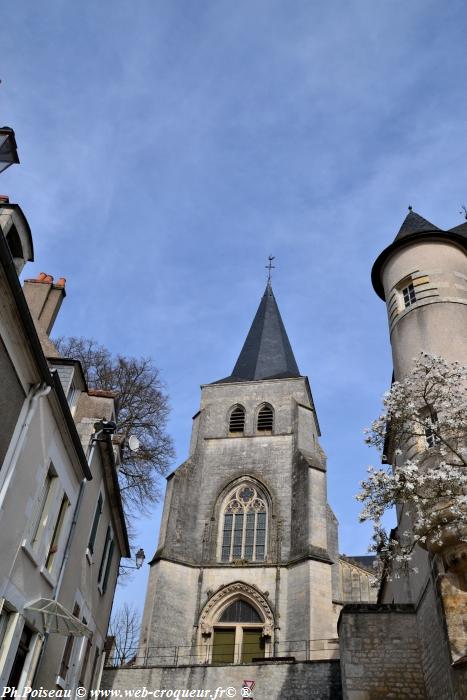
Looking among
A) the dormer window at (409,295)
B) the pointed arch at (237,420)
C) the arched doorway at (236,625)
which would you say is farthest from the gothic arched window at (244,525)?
the dormer window at (409,295)

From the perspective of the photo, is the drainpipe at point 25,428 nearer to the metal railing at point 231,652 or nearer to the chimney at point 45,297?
the chimney at point 45,297

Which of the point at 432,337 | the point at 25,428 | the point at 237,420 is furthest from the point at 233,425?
the point at 25,428

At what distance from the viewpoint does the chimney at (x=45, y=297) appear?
456 inches

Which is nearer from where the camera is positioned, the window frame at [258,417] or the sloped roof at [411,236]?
the sloped roof at [411,236]

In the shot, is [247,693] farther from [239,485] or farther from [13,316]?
[239,485]

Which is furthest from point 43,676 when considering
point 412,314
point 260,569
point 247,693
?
point 260,569

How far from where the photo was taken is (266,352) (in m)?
32.0

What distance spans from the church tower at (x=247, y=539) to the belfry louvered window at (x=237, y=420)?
0.16 feet

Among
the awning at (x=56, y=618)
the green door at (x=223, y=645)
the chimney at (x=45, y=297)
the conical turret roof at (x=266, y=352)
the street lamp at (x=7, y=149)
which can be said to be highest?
the conical turret roof at (x=266, y=352)

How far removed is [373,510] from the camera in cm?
903

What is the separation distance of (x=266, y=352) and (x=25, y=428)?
25.0 metres

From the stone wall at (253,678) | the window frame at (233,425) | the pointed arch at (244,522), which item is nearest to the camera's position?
the stone wall at (253,678)

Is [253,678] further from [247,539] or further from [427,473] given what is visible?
[427,473]

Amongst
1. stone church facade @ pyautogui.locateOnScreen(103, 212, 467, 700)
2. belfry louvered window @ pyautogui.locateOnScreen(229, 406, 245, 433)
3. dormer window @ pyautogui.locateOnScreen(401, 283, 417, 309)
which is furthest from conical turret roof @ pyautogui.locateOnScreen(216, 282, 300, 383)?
dormer window @ pyautogui.locateOnScreen(401, 283, 417, 309)
